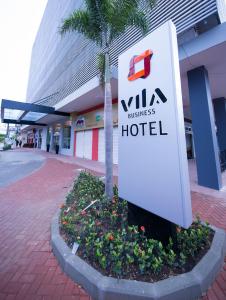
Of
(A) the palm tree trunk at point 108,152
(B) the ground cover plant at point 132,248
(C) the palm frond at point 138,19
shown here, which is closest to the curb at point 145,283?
(B) the ground cover plant at point 132,248

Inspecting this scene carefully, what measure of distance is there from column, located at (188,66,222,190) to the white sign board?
17.5 feet

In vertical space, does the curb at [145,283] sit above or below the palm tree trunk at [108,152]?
below

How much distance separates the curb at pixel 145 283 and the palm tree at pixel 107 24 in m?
2.14

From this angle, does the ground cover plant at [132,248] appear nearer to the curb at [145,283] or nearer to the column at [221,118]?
the curb at [145,283]

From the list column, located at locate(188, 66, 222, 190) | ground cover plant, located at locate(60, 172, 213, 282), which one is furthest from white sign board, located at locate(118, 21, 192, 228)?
column, located at locate(188, 66, 222, 190)

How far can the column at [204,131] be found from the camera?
6777 millimetres

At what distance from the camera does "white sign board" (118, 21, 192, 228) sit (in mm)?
2061

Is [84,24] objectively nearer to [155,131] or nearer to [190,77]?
[155,131]

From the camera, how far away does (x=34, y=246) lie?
3.03m

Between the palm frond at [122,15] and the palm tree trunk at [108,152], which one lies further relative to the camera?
the palm frond at [122,15]

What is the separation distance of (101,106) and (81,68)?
3552 millimetres

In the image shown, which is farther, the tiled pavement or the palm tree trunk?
the palm tree trunk

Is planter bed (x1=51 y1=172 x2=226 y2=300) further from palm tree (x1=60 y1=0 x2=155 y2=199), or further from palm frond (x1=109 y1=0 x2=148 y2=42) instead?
palm frond (x1=109 y1=0 x2=148 y2=42)

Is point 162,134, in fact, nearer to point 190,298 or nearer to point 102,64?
point 190,298
